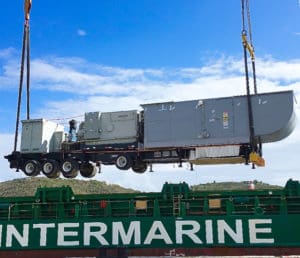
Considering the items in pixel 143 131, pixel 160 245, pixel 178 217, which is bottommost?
pixel 160 245

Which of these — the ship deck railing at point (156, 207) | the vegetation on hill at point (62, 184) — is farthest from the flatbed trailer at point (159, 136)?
the vegetation on hill at point (62, 184)

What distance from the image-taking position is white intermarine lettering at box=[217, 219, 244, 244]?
1159 cm

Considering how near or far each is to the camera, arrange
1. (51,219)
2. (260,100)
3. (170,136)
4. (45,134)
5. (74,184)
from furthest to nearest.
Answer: (74,184), (45,134), (170,136), (260,100), (51,219)

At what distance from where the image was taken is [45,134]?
23859 millimetres

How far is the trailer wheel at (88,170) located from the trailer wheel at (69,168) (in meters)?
0.34

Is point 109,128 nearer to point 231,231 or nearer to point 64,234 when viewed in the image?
point 64,234

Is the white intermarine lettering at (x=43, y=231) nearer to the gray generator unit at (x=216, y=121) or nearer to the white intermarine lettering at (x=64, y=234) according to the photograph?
the white intermarine lettering at (x=64, y=234)

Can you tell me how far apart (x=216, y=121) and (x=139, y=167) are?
477 centimetres

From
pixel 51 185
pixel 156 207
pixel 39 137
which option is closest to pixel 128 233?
pixel 156 207

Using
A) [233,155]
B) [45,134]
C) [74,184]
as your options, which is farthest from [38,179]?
[233,155]

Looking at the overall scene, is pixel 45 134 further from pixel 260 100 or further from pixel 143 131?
pixel 260 100

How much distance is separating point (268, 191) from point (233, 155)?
8382 mm

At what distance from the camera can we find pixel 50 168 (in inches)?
915

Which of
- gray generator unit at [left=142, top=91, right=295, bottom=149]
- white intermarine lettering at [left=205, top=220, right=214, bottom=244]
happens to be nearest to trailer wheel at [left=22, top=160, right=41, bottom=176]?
gray generator unit at [left=142, top=91, right=295, bottom=149]
